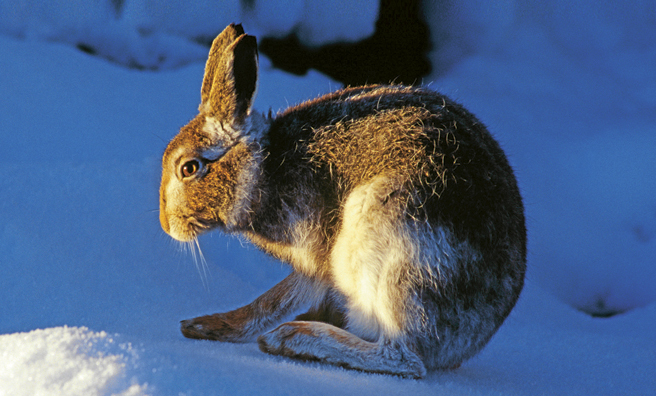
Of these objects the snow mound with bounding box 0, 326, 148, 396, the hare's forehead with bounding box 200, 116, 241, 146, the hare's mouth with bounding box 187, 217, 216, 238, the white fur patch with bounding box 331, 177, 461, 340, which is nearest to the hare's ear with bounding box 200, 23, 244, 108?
the hare's forehead with bounding box 200, 116, 241, 146

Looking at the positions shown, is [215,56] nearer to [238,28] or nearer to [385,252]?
[238,28]

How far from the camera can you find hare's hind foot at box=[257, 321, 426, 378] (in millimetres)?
2145

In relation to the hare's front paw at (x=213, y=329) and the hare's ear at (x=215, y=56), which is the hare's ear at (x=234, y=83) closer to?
the hare's ear at (x=215, y=56)

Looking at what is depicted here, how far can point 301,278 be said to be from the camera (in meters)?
2.63

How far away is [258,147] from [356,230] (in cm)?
60

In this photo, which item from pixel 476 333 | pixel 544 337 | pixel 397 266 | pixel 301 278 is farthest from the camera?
pixel 544 337

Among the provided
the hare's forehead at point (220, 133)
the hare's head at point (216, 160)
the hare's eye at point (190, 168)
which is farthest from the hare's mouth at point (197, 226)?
the hare's forehead at point (220, 133)

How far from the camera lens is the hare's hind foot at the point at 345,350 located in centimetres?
214

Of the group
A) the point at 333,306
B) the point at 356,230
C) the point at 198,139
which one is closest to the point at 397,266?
the point at 356,230

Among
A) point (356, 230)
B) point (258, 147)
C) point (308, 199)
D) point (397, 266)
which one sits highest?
point (258, 147)

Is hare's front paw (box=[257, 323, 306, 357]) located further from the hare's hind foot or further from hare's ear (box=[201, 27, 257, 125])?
hare's ear (box=[201, 27, 257, 125])

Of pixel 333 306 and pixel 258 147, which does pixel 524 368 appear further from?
pixel 258 147

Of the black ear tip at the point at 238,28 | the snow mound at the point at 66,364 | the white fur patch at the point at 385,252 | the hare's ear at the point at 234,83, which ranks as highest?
the black ear tip at the point at 238,28

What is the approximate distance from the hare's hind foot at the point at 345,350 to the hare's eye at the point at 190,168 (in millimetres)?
779
